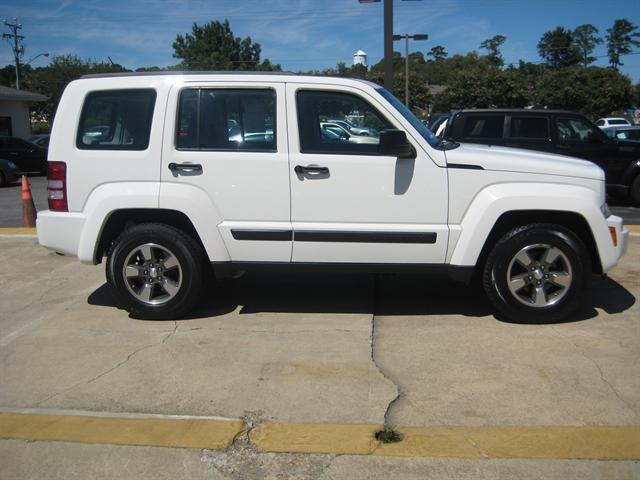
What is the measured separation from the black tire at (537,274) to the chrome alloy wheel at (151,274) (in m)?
2.59

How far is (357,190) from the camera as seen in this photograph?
4988mm

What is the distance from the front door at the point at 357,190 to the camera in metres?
4.97

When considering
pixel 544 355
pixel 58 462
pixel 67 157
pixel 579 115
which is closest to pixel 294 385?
pixel 58 462

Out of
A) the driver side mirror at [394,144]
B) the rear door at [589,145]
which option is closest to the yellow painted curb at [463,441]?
the driver side mirror at [394,144]

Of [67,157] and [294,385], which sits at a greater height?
[67,157]

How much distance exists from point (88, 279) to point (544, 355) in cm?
466

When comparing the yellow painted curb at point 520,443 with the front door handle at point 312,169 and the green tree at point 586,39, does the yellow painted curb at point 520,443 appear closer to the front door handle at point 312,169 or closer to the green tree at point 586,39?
the front door handle at point 312,169

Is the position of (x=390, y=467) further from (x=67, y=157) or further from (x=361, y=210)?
(x=67, y=157)

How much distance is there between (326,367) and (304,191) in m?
1.43

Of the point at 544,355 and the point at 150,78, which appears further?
the point at 150,78

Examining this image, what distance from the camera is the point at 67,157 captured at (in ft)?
17.1

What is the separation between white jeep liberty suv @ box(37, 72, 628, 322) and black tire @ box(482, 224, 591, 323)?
1 centimetres

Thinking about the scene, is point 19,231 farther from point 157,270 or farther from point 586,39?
point 586,39

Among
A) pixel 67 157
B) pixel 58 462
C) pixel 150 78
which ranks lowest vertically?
pixel 58 462
